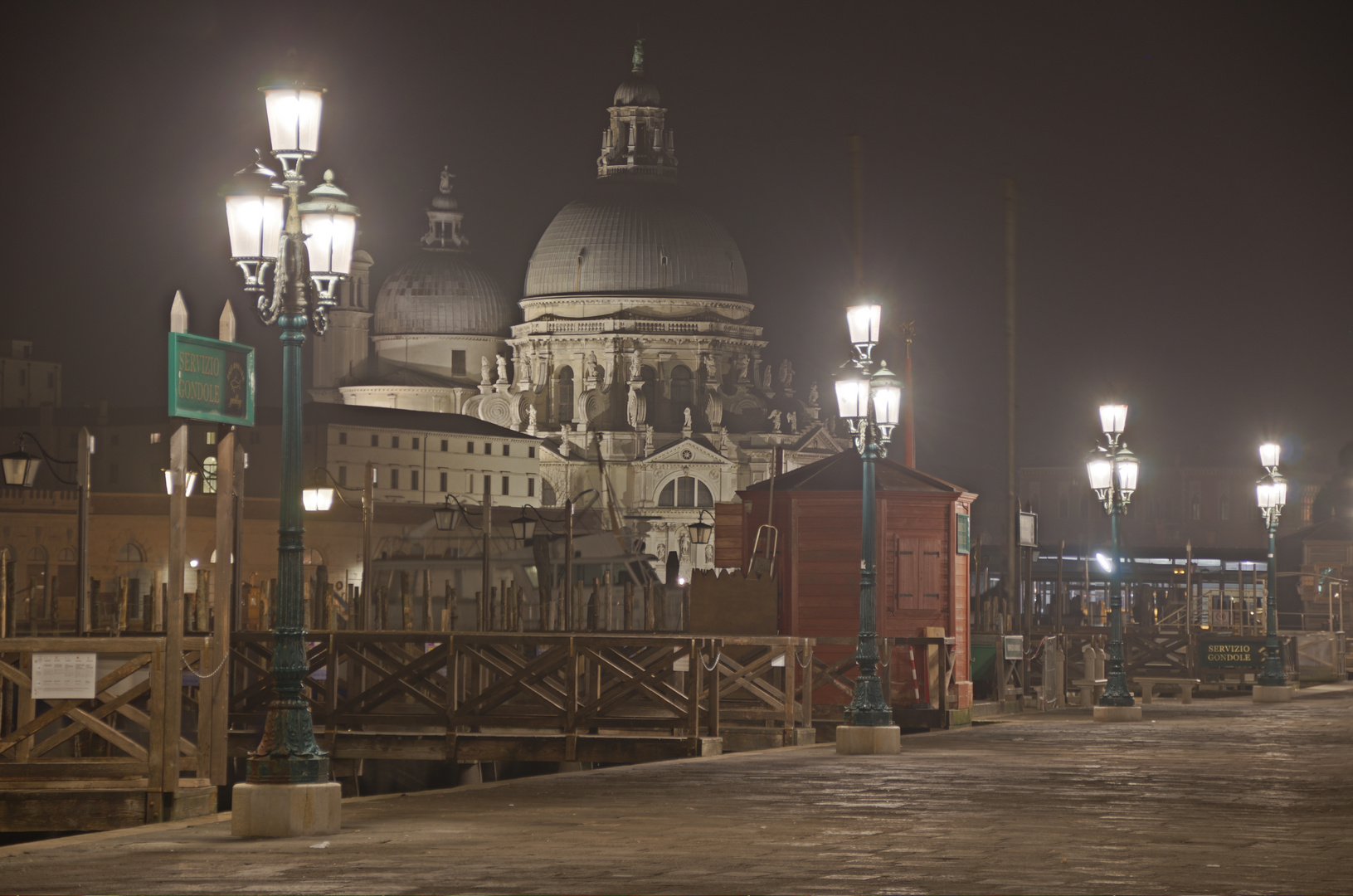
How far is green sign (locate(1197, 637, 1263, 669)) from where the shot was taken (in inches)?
1428

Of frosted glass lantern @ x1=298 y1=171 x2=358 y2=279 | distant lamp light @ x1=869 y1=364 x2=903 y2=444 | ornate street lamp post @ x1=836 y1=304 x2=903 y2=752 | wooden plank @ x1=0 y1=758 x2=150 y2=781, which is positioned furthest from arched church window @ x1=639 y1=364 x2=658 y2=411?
frosted glass lantern @ x1=298 y1=171 x2=358 y2=279

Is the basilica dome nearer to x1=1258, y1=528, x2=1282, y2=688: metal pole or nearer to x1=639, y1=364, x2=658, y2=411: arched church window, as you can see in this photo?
x1=639, y1=364, x2=658, y2=411: arched church window

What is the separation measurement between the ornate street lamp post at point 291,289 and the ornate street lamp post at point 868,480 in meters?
7.56

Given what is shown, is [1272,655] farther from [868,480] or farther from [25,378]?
[25,378]

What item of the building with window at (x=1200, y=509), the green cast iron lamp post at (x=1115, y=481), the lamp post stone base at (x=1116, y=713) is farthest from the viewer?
the building with window at (x=1200, y=509)

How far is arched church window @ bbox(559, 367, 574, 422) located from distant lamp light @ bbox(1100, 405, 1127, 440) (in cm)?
8667

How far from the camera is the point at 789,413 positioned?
114 m

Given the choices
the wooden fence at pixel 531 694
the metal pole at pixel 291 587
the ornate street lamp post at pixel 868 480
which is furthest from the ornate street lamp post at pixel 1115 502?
the metal pole at pixel 291 587

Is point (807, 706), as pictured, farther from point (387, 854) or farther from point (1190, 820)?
point (387, 854)

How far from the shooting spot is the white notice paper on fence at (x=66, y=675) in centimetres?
1380

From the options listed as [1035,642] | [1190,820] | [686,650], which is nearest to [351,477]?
[1035,642]

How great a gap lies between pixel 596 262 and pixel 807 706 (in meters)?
94.7

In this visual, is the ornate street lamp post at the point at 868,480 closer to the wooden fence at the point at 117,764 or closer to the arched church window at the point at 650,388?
the wooden fence at the point at 117,764

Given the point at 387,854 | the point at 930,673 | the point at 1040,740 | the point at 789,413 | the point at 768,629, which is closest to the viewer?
the point at 387,854
